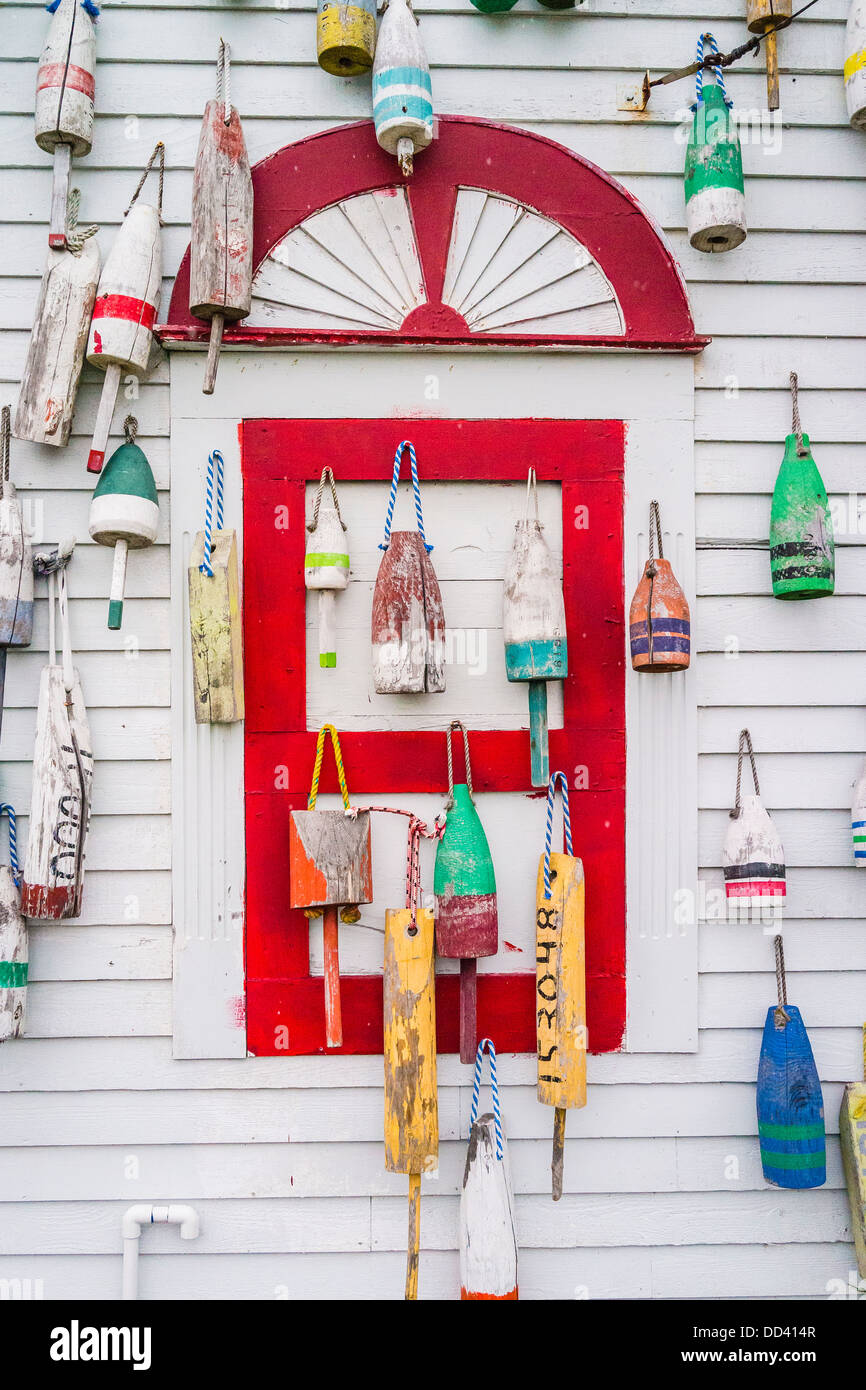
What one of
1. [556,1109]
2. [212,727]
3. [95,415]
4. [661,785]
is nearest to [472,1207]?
[556,1109]

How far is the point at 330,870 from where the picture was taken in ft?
9.22

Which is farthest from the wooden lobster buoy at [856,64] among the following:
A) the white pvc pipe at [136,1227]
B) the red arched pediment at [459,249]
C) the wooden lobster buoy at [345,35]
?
the white pvc pipe at [136,1227]

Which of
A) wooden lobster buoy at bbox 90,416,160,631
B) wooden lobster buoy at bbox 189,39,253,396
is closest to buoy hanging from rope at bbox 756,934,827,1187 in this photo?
wooden lobster buoy at bbox 90,416,160,631

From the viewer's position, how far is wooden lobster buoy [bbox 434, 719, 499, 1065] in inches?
110

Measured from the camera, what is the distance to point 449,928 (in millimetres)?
2797

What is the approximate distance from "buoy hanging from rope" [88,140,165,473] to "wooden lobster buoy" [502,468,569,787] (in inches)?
45.7

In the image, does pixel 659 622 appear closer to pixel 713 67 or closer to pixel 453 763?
pixel 453 763

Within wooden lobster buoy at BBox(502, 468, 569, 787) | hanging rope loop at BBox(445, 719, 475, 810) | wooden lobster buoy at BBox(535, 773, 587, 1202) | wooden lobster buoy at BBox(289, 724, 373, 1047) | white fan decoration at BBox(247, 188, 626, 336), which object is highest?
white fan decoration at BBox(247, 188, 626, 336)

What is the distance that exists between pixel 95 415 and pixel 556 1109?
2306mm

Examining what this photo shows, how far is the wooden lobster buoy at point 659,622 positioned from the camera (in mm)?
2867

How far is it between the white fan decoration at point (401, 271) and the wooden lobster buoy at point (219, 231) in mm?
135

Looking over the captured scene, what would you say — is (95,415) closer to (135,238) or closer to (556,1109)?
(135,238)

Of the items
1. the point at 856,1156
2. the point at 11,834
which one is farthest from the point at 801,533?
the point at 11,834

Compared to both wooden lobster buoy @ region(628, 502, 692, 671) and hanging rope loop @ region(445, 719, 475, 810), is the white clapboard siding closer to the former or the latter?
hanging rope loop @ region(445, 719, 475, 810)
